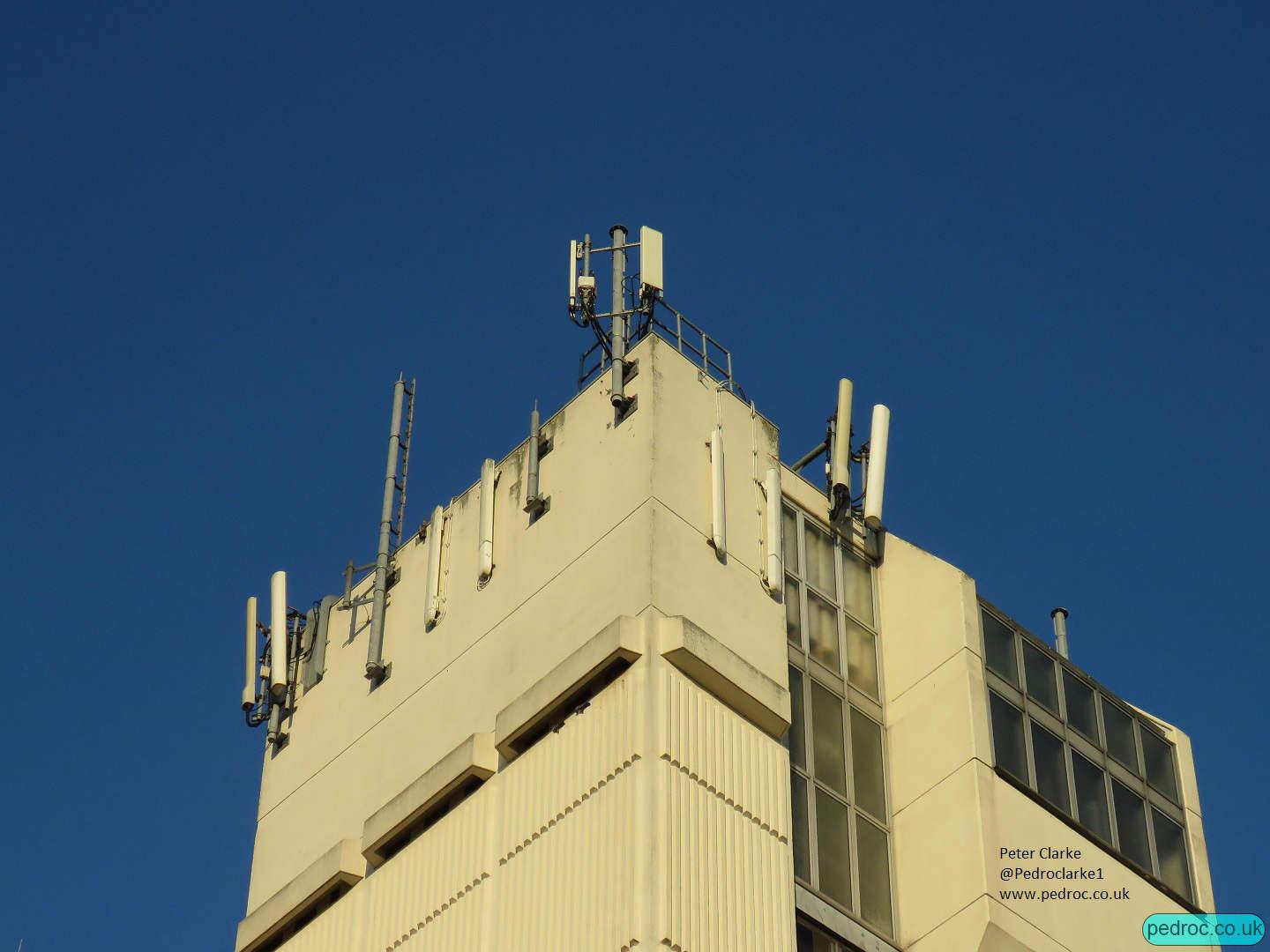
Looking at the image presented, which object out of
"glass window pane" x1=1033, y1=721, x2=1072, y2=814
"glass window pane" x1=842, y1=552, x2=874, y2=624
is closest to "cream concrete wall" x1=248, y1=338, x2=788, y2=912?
"glass window pane" x1=842, y1=552, x2=874, y2=624

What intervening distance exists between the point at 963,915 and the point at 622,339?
1267 centimetres

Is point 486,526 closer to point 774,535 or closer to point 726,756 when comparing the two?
point 774,535

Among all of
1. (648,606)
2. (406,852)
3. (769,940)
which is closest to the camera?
(769,940)

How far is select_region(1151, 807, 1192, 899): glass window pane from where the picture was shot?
44.8m

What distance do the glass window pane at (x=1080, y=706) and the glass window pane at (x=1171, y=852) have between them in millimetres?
2182

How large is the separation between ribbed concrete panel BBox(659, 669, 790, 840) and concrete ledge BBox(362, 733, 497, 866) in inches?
174

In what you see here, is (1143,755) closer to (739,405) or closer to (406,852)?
(739,405)

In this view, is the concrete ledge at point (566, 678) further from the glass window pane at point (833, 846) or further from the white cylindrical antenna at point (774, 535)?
the glass window pane at point (833, 846)

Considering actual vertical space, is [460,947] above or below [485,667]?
below

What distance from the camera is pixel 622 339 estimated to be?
4272 cm

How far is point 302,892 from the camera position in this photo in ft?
139

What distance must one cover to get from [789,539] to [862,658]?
2.84 m

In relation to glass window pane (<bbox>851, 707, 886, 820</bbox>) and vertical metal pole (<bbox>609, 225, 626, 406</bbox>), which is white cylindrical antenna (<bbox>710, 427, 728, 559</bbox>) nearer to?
vertical metal pole (<bbox>609, 225, 626, 406</bbox>)

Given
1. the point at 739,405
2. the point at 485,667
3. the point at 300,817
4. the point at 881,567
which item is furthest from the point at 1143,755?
the point at 300,817
